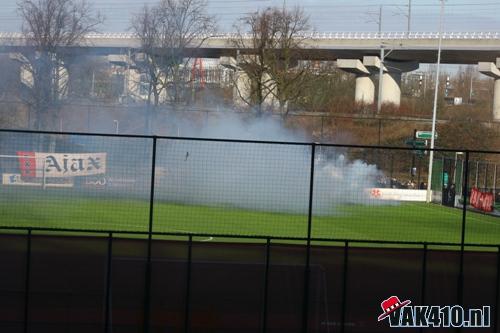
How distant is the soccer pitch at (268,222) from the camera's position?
23422 millimetres

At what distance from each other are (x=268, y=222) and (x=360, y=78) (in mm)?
41331

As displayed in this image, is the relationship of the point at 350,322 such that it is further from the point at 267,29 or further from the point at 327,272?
the point at 267,29

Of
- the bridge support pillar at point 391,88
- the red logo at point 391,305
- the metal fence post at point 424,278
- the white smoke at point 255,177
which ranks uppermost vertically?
the bridge support pillar at point 391,88

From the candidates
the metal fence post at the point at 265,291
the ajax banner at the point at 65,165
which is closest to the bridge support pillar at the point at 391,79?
the ajax banner at the point at 65,165

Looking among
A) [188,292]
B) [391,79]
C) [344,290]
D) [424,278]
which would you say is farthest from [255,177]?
[391,79]

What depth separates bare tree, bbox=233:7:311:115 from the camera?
173 ft

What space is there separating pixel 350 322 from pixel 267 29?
44.1 meters

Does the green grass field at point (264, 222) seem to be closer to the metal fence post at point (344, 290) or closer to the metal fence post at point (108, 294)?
the metal fence post at point (108, 294)

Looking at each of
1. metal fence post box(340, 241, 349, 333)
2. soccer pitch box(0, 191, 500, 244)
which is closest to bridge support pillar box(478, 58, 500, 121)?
soccer pitch box(0, 191, 500, 244)

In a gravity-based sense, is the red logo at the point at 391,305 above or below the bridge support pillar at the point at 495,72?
below

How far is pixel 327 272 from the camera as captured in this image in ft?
48.7

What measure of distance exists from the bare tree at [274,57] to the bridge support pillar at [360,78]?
215 inches

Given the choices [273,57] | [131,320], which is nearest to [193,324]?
[131,320]

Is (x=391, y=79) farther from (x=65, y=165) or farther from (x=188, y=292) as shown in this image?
(x=188, y=292)
